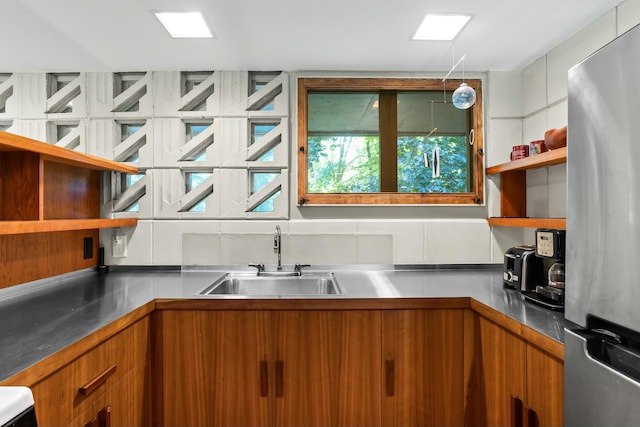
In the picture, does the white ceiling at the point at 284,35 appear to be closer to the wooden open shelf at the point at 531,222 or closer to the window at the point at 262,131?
the window at the point at 262,131

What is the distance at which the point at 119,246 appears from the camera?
2.35 metres

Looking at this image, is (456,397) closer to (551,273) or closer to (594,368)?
(551,273)

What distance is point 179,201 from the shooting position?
2359mm

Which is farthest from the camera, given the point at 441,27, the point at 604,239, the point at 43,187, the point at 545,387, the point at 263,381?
the point at 441,27

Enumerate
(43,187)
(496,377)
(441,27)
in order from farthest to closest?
(441,27), (43,187), (496,377)

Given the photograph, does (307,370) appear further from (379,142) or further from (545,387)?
(379,142)

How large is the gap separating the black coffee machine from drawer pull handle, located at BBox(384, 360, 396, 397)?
2.27 ft

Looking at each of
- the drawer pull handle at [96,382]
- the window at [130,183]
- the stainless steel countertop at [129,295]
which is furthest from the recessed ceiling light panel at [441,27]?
the drawer pull handle at [96,382]

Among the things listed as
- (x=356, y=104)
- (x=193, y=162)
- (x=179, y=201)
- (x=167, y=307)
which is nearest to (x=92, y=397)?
(x=167, y=307)

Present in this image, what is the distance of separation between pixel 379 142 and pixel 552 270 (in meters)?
1.29

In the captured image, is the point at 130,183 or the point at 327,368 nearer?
the point at 327,368

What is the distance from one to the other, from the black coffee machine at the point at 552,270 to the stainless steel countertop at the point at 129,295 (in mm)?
46

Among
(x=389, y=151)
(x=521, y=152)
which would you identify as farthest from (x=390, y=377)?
(x=521, y=152)

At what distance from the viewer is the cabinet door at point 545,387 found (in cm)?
110
